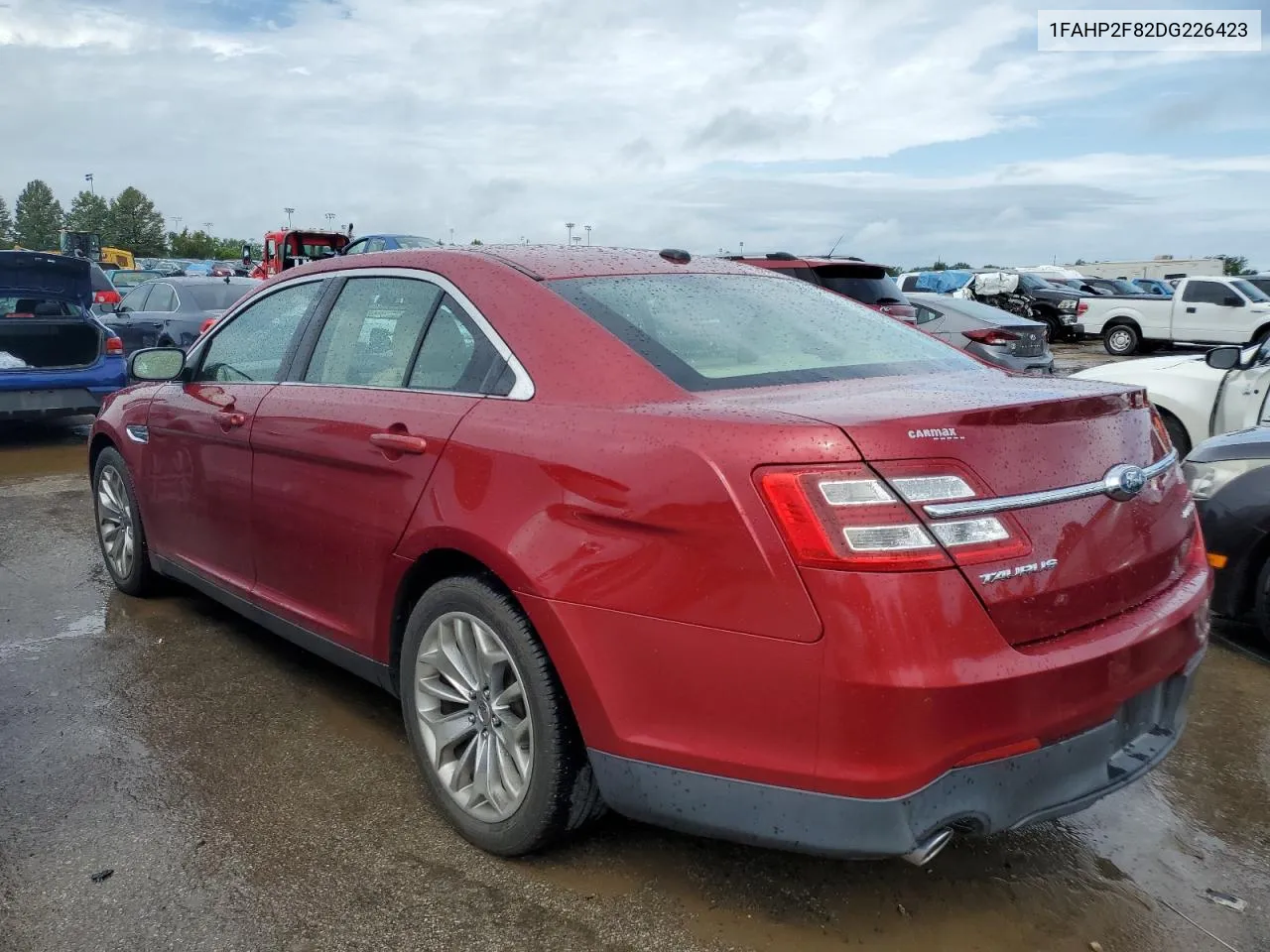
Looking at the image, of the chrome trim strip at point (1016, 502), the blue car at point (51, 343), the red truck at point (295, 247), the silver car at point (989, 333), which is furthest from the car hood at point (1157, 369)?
the red truck at point (295, 247)

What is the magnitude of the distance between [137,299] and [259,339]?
39.3 ft

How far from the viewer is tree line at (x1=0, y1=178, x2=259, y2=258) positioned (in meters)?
110

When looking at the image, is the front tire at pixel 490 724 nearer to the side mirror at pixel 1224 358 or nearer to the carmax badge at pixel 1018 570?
the carmax badge at pixel 1018 570

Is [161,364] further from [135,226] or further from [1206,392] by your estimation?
[135,226]

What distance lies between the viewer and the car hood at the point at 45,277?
9.34 m

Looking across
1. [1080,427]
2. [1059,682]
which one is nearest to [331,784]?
[1059,682]

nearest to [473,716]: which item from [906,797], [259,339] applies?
[906,797]

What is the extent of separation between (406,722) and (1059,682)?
71.1 inches

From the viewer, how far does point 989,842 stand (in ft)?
9.50

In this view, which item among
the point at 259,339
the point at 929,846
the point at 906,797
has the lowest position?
the point at 929,846

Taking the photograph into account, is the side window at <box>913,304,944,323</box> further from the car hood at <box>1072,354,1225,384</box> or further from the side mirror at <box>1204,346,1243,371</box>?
the side mirror at <box>1204,346,1243,371</box>

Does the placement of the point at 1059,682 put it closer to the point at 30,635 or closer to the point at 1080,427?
the point at 1080,427

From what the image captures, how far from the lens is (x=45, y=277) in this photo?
31.7 feet

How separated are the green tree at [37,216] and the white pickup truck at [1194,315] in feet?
406
